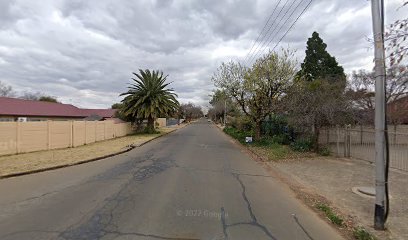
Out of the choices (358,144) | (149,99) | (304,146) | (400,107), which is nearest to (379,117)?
(400,107)

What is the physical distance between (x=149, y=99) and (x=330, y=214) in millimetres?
31300

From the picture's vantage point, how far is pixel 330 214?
261 inches

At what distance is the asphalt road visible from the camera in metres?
5.30

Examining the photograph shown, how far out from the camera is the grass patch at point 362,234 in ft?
17.2

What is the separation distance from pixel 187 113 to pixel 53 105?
3405 inches

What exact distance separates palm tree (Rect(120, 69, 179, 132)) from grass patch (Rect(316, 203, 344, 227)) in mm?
29003

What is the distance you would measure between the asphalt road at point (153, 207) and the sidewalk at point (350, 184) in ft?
3.23

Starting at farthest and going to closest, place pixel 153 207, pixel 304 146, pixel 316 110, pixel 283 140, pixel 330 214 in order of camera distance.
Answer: pixel 283 140 < pixel 304 146 < pixel 316 110 < pixel 153 207 < pixel 330 214

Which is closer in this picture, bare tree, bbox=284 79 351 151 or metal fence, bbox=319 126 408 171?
metal fence, bbox=319 126 408 171

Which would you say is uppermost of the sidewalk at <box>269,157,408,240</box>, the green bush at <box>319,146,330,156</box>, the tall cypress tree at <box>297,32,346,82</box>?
the tall cypress tree at <box>297,32,346,82</box>

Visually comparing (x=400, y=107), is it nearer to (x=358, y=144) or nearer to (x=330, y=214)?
(x=330, y=214)

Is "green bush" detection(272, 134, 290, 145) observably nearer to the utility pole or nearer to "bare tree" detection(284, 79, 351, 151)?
"bare tree" detection(284, 79, 351, 151)

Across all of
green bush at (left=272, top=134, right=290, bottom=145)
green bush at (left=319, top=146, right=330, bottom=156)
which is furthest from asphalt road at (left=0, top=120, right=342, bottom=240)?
green bush at (left=272, top=134, right=290, bottom=145)

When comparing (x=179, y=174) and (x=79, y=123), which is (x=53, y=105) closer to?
(x=79, y=123)
